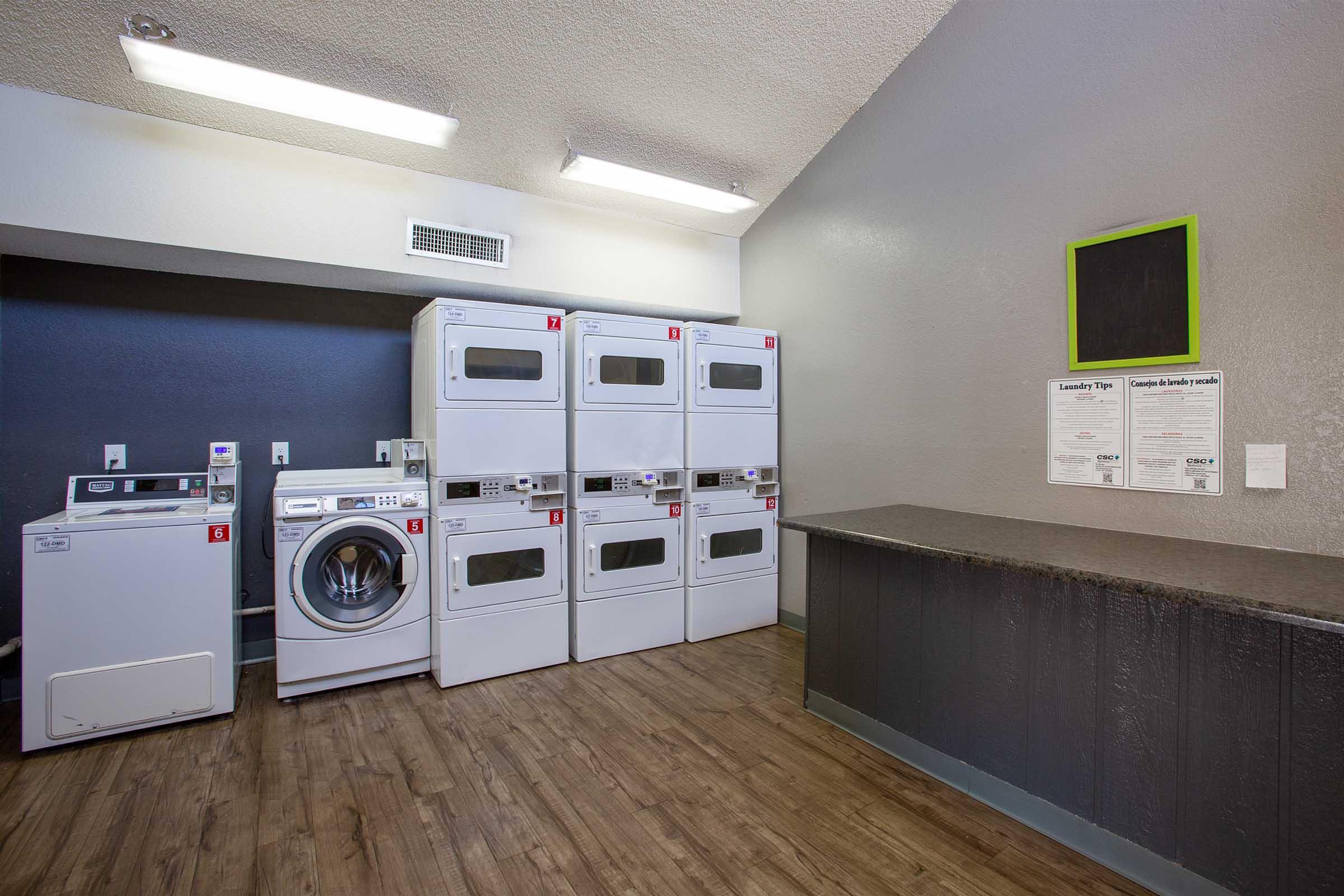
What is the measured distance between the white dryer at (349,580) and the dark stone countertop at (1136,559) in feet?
6.21

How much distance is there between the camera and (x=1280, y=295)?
2.02m

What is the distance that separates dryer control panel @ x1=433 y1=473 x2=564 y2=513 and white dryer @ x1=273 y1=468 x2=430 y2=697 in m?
0.15

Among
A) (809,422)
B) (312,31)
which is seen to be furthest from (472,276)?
(809,422)

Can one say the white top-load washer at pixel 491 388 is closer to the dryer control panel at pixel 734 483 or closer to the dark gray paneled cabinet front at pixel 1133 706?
the dryer control panel at pixel 734 483

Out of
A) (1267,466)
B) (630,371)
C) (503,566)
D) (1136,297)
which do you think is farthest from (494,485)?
(1267,466)

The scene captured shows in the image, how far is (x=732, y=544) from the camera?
3.92 meters

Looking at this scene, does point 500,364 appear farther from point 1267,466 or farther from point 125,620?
point 1267,466

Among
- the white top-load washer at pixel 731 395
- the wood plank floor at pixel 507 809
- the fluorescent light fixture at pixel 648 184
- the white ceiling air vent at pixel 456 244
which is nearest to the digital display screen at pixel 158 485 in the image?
the wood plank floor at pixel 507 809

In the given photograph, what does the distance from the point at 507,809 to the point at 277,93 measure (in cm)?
290

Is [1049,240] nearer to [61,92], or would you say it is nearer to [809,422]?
[809,422]

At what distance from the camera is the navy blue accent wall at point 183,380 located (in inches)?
117

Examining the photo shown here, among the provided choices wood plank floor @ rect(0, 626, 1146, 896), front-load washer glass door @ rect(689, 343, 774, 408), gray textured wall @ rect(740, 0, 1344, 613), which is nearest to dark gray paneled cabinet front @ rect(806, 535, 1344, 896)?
wood plank floor @ rect(0, 626, 1146, 896)

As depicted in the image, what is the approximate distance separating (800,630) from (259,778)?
9.56 feet

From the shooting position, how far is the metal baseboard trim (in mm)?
1700
